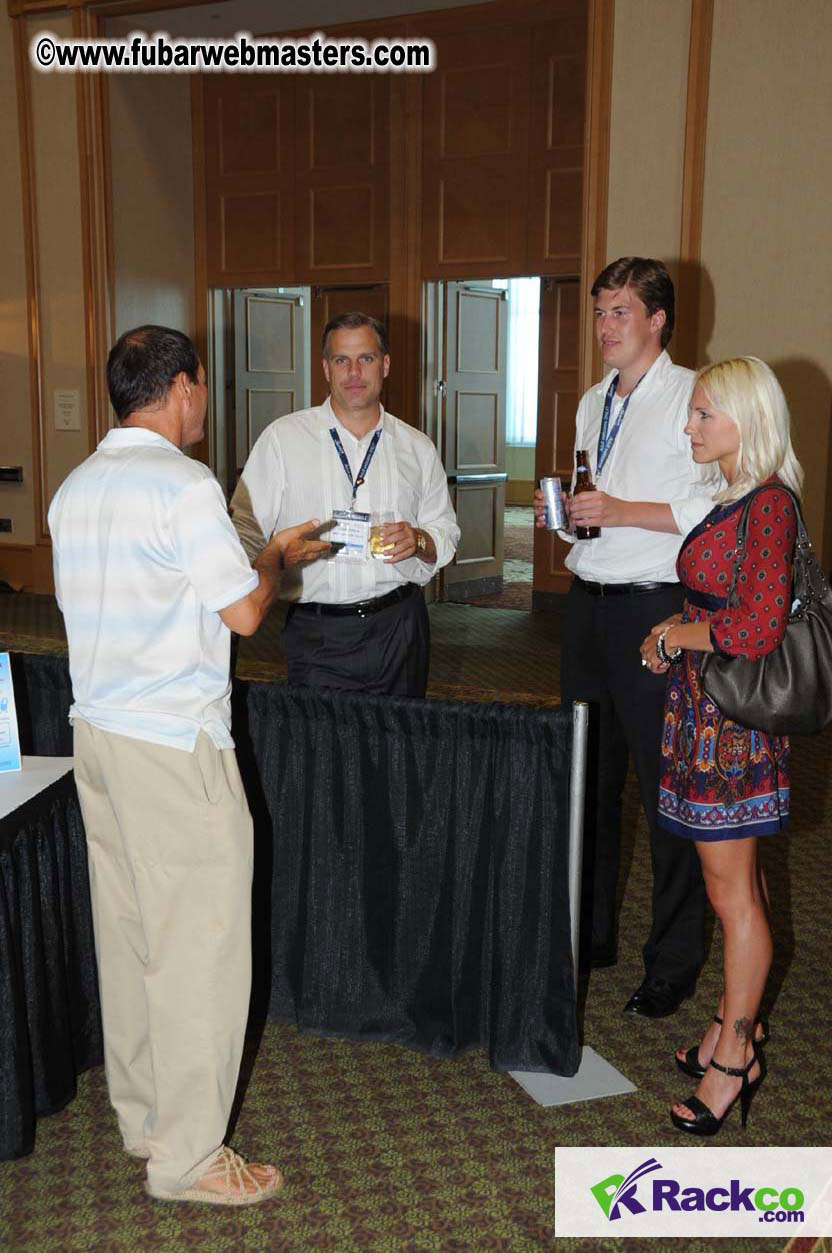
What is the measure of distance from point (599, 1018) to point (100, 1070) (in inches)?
47.2

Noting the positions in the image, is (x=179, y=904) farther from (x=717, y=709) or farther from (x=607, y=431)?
(x=607, y=431)

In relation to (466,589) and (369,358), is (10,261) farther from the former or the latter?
(369,358)

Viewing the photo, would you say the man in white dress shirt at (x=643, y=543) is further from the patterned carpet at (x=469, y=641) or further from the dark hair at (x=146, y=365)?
the patterned carpet at (x=469, y=641)

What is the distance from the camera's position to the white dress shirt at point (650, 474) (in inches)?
109

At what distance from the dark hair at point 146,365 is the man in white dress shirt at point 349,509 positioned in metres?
0.99

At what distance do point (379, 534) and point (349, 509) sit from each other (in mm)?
411

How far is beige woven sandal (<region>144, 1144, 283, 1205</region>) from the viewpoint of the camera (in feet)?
6.97

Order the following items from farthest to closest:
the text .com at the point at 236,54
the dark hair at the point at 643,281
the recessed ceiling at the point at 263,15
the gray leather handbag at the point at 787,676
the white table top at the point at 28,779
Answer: the text .com at the point at 236,54, the recessed ceiling at the point at 263,15, the dark hair at the point at 643,281, the white table top at the point at 28,779, the gray leather handbag at the point at 787,676

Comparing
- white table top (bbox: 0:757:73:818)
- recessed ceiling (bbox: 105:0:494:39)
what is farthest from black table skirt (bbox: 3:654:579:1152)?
recessed ceiling (bbox: 105:0:494:39)

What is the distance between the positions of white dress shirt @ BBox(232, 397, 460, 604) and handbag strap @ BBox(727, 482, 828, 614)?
40.8 inches

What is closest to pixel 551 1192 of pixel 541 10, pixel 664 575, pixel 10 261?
pixel 664 575

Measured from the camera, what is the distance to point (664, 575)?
2.80 meters

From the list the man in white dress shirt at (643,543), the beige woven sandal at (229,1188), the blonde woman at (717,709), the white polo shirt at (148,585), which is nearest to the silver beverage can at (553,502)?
the man in white dress shirt at (643,543)

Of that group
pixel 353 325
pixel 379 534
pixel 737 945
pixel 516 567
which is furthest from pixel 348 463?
pixel 516 567
